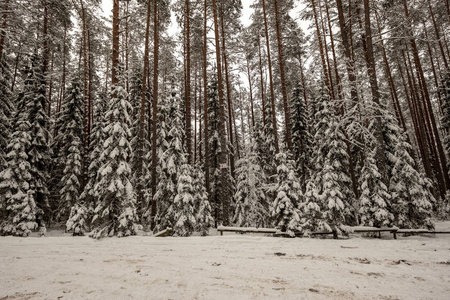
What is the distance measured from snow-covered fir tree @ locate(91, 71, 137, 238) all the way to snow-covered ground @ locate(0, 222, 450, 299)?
2137 mm

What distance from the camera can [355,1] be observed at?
13.4 metres

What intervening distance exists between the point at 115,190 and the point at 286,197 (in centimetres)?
751

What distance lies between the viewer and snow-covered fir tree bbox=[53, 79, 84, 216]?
18.2 m

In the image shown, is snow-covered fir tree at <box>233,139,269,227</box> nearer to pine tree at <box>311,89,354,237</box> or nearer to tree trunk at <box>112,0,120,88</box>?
pine tree at <box>311,89,354,237</box>

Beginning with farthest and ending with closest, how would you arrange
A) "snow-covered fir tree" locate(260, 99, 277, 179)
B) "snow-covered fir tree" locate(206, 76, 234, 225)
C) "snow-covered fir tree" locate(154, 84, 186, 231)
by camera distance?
"snow-covered fir tree" locate(260, 99, 277, 179), "snow-covered fir tree" locate(206, 76, 234, 225), "snow-covered fir tree" locate(154, 84, 186, 231)

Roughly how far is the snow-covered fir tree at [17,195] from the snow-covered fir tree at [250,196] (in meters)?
13.2

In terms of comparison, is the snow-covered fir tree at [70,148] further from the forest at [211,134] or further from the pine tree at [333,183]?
the pine tree at [333,183]

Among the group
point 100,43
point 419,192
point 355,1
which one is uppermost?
point 100,43

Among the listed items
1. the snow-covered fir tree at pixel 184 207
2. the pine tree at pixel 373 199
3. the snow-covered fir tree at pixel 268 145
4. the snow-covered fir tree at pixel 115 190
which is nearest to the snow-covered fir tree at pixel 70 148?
the snow-covered fir tree at pixel 115 190

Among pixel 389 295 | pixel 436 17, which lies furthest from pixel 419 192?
pixel 436 17

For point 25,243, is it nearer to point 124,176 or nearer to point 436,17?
point 124,176

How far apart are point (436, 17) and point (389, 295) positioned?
1098 inches

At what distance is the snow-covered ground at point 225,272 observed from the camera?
3.61 m

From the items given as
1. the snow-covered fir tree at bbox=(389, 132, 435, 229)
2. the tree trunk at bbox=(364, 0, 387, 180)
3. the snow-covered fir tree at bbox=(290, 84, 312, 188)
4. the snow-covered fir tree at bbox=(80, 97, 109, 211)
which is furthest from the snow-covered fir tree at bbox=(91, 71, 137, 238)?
the snow-covered fir tree at bbox=(290, 84, 312, 188)
